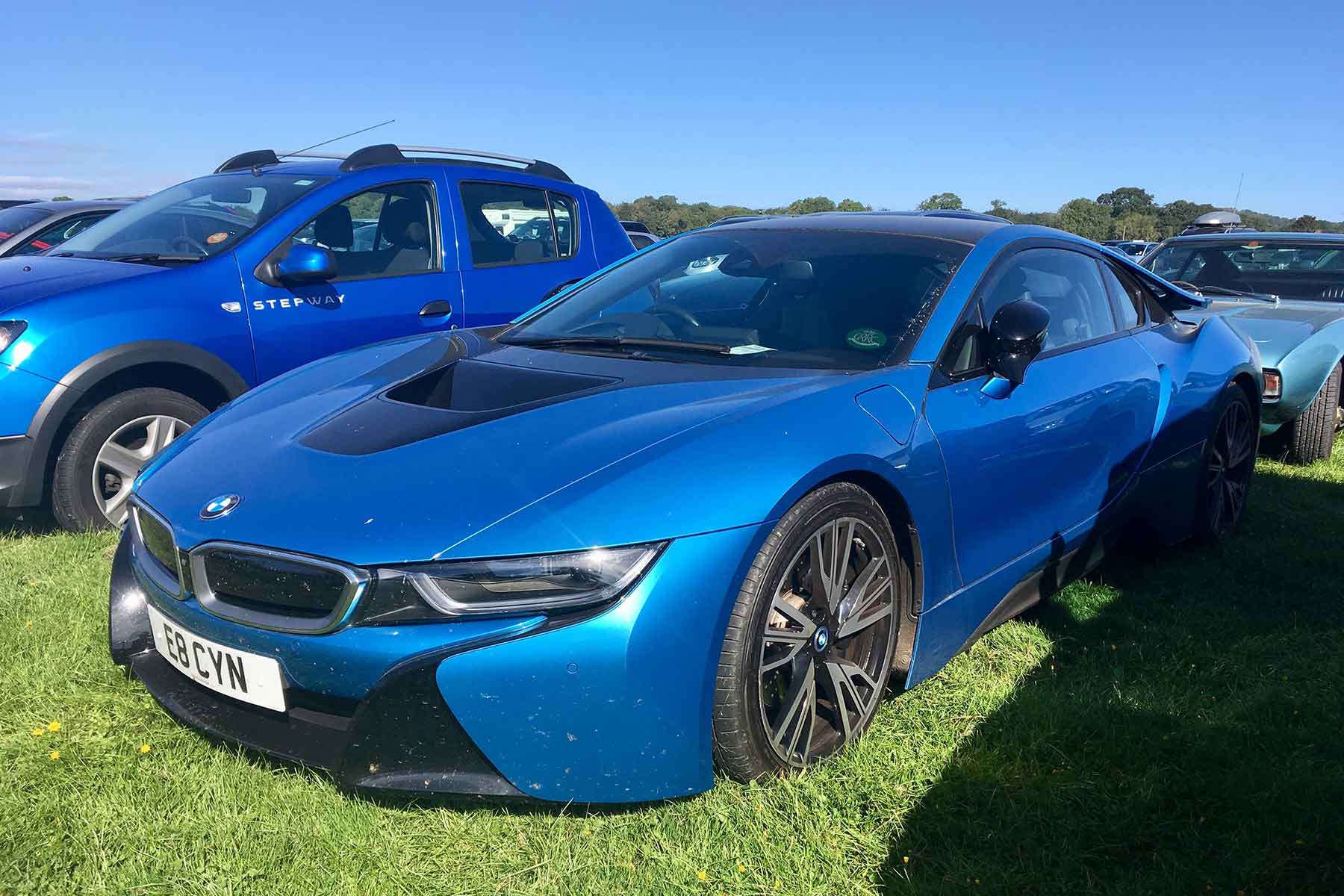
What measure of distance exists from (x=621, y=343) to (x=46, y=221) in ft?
29.5

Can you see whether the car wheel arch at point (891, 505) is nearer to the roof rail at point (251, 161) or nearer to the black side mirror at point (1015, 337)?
the black side mirror at point (1015, 337)

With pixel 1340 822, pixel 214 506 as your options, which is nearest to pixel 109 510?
pixel 214 506

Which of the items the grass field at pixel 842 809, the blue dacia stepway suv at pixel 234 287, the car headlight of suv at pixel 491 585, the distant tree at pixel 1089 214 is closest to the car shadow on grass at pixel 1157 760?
the grass field at pixel 842 809

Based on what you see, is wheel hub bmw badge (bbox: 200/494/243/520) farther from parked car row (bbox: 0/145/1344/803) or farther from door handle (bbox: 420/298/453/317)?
door handle (bbox: 420/298/453/317)

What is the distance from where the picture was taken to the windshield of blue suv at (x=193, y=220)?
4672 millimetres

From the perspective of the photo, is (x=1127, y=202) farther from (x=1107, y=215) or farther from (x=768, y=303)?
(x=768, y=303)

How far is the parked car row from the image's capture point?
2.00 metres

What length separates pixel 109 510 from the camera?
4148 mm

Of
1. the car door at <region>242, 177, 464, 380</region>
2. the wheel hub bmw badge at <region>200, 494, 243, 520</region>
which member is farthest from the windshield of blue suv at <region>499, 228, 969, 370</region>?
the car door at <region>242, 177, 464, 380</region>

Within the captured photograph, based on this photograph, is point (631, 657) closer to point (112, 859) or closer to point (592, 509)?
point (592, 509)

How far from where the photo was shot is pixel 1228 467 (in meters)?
4.37

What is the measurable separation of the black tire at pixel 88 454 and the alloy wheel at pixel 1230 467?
411cm

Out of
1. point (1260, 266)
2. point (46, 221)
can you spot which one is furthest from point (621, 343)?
point (46, 221)

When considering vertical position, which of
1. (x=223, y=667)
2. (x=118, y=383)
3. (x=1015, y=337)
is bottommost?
(x=223, y=667)
